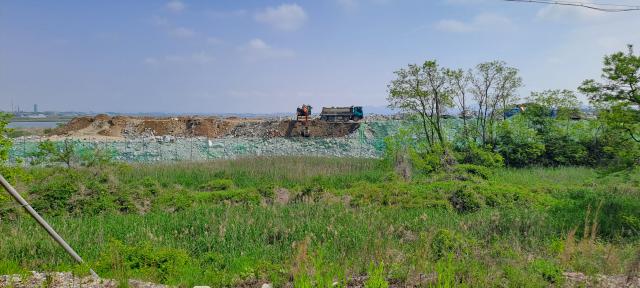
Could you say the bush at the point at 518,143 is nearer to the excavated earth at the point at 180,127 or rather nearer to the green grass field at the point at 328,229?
the green grass field at the point at 328,229

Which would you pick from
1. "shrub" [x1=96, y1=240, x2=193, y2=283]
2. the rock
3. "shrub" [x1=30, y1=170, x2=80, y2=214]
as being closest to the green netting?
the rock

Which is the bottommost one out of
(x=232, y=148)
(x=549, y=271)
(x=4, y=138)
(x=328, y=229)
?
(x=232, y=148)

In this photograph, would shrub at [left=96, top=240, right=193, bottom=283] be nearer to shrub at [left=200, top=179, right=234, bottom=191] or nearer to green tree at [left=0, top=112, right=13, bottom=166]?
green tree at [left=0, top=112, right=13, bottom=166]

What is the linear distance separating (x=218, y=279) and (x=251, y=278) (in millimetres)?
436

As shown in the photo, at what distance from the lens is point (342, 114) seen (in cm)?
4509

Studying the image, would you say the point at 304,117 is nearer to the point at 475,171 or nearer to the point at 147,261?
the point at 475,171

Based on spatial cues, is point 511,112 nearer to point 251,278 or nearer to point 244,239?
point 244,239

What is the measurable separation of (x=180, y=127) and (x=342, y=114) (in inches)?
687

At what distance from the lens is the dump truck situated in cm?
4459

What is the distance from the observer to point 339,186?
1545 cm

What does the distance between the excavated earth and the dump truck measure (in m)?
1.78

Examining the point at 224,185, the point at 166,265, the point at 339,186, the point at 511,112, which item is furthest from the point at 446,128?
the point at 166,265

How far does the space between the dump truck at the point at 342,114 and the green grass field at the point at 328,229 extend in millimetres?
27834

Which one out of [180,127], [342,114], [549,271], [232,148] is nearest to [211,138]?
[180,127]
